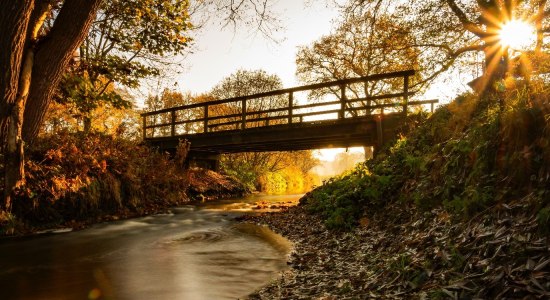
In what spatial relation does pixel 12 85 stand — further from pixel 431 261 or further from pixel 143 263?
pixel 431 261

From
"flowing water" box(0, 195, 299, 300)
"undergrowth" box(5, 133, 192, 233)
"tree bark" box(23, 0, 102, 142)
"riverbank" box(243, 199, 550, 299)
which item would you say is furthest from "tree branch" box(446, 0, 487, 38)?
"undergrowth" box(5, 133, 192, 233)

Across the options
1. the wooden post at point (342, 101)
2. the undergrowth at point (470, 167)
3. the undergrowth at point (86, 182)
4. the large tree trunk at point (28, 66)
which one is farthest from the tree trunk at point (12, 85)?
the wooden post at point (342, 101)

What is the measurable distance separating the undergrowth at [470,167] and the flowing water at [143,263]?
216 centimetres

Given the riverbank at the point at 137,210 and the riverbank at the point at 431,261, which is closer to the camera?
the riverbank at the point at 431,261

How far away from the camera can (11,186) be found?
830 cm

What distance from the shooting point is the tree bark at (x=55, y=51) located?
7.99 meters

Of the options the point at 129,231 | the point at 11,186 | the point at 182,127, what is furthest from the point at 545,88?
the point at 182,127

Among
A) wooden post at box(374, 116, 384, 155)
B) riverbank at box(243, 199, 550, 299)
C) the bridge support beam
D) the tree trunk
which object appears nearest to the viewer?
riverbank at box(243, 199, 550, 299)

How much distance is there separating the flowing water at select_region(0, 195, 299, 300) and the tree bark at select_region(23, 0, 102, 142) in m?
2.99

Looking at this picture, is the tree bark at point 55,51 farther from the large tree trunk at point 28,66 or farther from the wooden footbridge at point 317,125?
the wooden footbridge at point 317,125

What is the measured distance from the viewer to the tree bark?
7992mm

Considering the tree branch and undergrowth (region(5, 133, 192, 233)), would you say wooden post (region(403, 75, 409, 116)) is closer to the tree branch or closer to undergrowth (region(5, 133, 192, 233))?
the tree branch

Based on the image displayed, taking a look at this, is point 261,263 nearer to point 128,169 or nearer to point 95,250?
point 95,250

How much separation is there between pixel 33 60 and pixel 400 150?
896 cm
